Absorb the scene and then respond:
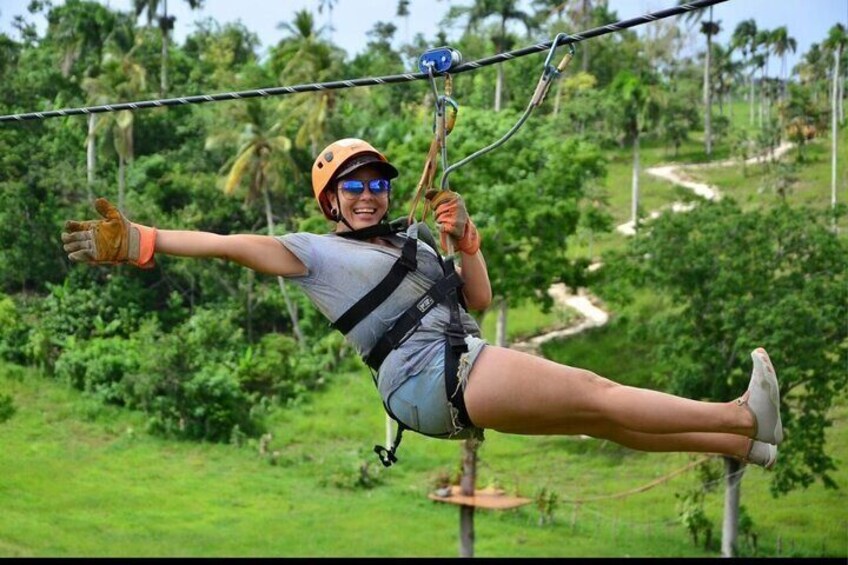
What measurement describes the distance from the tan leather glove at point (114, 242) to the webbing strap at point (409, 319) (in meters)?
0.70

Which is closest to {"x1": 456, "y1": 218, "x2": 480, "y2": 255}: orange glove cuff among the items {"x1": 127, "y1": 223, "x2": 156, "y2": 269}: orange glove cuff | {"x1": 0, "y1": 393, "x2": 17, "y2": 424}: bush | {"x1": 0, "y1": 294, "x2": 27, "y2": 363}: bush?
{"x1": 127, "y1": 223, "x2": 156, "y2": 269}: orange glove cuff

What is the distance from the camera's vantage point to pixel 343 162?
4199 mm

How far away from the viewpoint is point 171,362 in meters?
27.1

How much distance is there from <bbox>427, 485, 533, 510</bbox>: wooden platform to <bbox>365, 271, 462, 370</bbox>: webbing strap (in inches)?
633

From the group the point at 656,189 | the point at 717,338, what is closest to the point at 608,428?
the point at 717,338

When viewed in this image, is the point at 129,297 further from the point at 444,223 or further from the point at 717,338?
the point at 444,223

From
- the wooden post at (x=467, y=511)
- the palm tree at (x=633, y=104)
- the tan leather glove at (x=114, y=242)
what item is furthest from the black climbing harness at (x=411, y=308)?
the palm tree at (x=633, y=104)

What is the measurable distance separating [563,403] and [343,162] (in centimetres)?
99

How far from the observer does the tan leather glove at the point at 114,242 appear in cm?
397

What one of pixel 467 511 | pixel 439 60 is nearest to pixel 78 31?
pixel 467 511

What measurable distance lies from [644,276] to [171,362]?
9.74 m

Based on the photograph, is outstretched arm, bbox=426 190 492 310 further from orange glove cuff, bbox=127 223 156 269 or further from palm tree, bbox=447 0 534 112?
palm tree, bbox=447 0 534 112

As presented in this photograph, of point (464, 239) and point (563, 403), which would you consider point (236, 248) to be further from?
point (563, 403)

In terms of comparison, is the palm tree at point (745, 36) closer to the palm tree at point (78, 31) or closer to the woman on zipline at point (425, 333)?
the palm tree at point (78, 31)
